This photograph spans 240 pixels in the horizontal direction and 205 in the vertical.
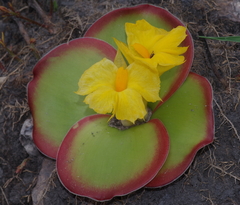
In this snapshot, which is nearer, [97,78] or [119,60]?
[97,78]

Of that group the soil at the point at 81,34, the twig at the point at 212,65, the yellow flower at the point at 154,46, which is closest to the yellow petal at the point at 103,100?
the yellow flower at the point at 154,46

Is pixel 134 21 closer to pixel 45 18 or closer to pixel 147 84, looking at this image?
pixel 147 84

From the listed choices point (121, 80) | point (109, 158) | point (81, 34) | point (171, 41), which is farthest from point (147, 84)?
point (81, 34)

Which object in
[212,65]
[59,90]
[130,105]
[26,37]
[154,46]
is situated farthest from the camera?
[26,37]

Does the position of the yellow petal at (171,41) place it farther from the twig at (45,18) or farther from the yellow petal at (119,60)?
the twig at (45,18)

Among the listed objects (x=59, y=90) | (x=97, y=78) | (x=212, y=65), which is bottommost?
(x=212, y=65)
